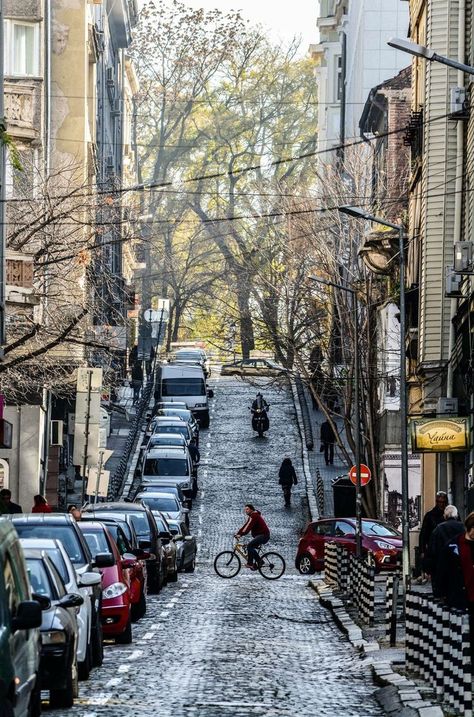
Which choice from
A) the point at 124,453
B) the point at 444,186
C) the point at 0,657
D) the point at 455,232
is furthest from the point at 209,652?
the point at 124,453

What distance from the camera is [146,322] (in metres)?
100

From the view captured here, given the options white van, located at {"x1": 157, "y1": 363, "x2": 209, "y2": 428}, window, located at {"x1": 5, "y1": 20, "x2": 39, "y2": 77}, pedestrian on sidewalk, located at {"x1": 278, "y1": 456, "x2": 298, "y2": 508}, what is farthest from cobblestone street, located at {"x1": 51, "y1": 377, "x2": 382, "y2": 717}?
white van, located at {"x1": 157, "y1": 363, "x2": 209, "y2": 428}

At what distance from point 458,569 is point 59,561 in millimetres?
3782

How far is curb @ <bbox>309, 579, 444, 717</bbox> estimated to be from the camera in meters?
14.4

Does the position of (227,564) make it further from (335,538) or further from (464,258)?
(464,258)

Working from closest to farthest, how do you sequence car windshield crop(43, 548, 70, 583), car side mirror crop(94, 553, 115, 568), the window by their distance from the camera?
car windshield crop(43, 548, 70, 583), car side mirror crop(94, 553, 115, 568), the window

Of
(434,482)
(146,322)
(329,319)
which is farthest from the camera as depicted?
(146,322)

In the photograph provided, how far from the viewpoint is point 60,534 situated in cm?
1983

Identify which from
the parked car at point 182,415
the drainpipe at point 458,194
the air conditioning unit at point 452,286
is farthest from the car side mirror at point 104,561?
the parked car at point 182,415

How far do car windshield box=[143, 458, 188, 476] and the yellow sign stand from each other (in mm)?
26598

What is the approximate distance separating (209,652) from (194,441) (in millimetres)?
50455

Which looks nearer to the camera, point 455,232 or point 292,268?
point 455,232

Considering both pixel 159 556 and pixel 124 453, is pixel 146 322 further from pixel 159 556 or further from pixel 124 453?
pixel 159 556

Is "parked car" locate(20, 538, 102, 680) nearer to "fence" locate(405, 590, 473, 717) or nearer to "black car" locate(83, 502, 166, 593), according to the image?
"fence" locate(405, 590, 473, 717)
